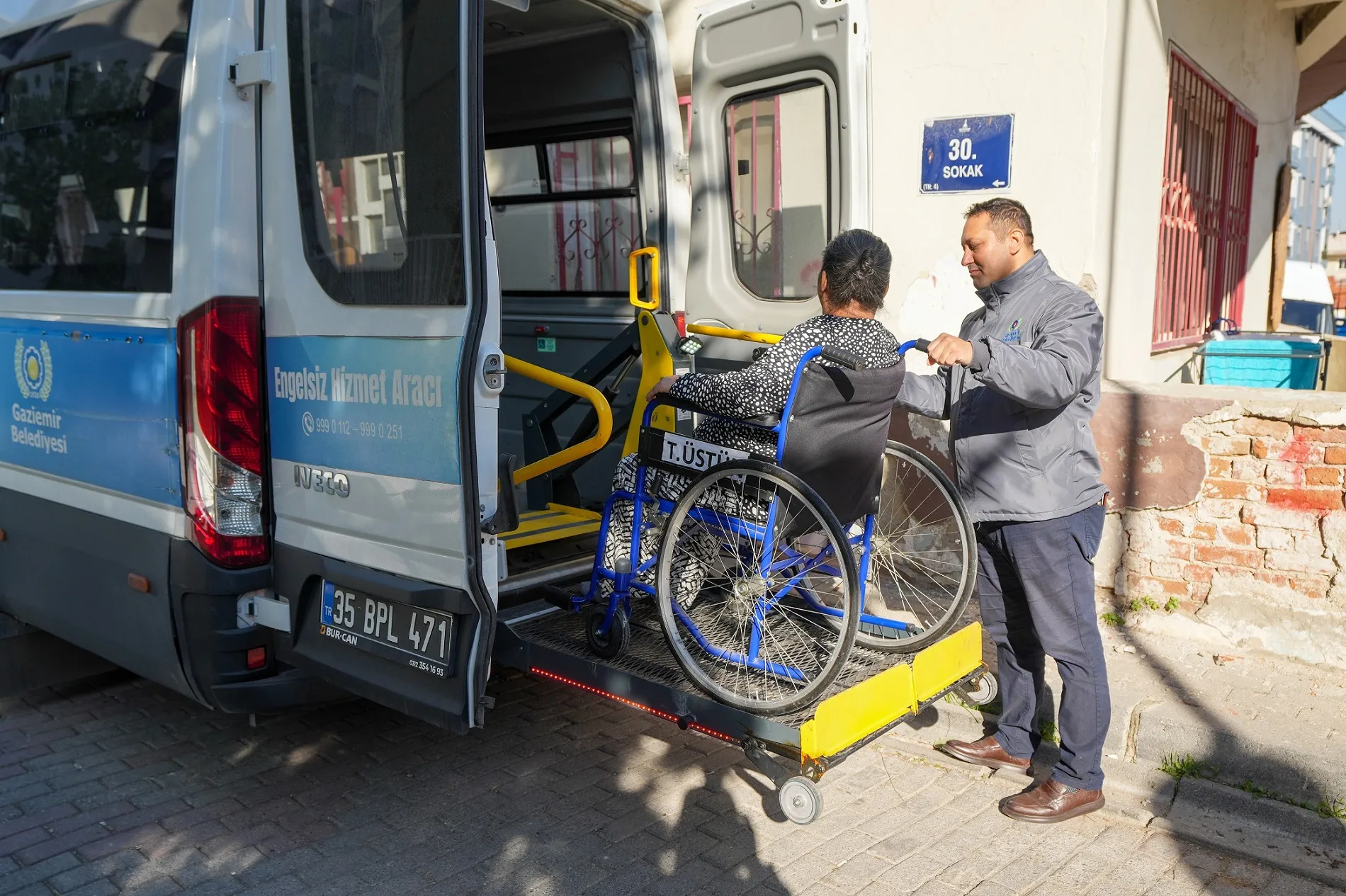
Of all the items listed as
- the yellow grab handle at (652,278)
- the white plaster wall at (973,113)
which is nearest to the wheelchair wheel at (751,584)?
the yellow grab handle at (652,278)

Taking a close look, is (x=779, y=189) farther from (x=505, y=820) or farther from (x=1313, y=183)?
(x=1313, y=183)

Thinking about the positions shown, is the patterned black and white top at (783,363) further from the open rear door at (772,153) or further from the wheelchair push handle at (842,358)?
the open rear door at (772,153)

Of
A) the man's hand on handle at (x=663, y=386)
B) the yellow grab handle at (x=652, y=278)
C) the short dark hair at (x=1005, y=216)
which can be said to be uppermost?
the short dark hair at (x=1005, y=216)

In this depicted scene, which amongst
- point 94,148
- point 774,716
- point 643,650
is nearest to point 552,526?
point 643,650

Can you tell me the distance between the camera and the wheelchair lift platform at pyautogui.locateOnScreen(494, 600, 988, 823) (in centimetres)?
284

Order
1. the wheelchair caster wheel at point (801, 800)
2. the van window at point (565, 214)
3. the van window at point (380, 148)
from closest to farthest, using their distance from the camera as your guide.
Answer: the van window at point (380, 148)
the wheelchair caster wheel at point (801, 800)
the van window at point (565, 214)

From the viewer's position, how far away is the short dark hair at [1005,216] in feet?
10.8

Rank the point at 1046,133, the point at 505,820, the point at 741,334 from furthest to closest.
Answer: the point at 1046,133, the point at 741,334, the point at 505,820

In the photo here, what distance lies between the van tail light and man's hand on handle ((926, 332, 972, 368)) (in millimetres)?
2007

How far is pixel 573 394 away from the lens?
4.50m

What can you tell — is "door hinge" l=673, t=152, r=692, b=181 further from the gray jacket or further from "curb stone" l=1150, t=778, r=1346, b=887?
"curb stone" l=1150, t=778, r=1346, b=887

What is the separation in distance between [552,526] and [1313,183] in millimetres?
31267

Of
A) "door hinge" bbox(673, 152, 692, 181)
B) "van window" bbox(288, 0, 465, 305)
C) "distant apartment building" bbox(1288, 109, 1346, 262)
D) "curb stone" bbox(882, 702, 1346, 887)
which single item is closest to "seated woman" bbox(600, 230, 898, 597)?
"van window" bbox(288, 0, 465, 305)

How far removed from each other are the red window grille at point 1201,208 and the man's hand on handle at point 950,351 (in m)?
3.68
